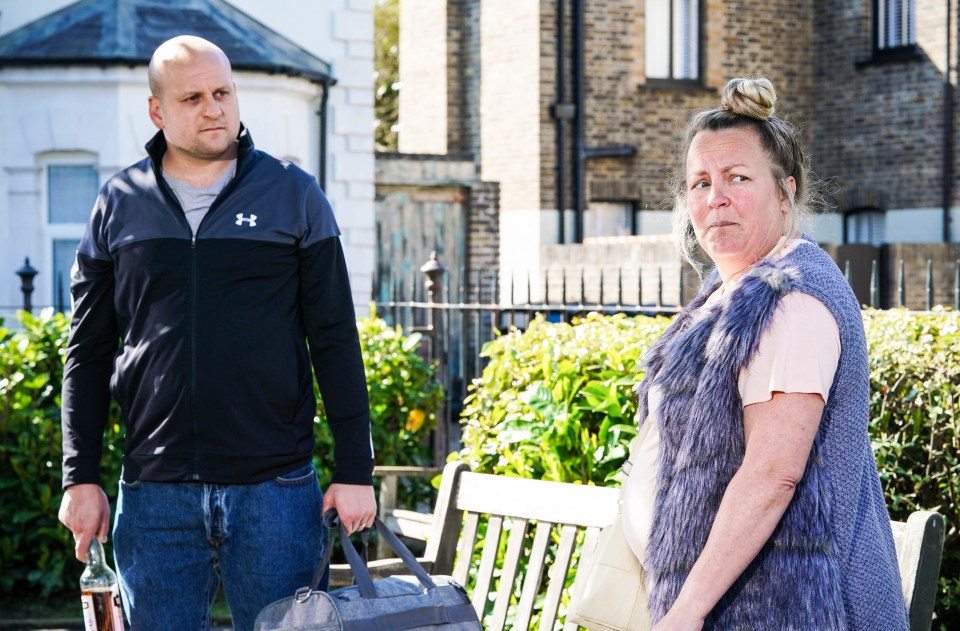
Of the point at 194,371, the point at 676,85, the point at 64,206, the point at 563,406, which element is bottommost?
the point at 563,406

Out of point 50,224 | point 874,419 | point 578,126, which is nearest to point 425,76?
point 578,126

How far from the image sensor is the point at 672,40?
19625mm

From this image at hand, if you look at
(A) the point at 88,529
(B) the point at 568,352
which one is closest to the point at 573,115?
(B) the point at 568,352

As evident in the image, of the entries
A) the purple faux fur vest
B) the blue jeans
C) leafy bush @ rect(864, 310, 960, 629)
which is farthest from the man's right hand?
leafy bush @ rect(864, 310, 960, 629)

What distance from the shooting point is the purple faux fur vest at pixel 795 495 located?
240 cm

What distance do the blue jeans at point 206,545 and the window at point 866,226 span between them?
59.6ft

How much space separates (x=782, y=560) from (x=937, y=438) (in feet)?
7.92

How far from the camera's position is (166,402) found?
323cm

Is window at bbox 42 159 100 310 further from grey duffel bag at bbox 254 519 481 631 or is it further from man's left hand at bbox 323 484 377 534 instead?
grey duffel bag at bbox 254 519 481 631

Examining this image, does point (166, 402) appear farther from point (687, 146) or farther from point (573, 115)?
point (573, 115)

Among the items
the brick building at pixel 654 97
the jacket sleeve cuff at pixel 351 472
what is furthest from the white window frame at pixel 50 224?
the jacket sleeve cuff at pixel 351 472

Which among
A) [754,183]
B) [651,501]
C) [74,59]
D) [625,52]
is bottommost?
[651,501]

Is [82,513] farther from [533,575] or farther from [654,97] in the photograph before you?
[654,97]

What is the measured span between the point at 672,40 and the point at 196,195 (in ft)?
56.0
